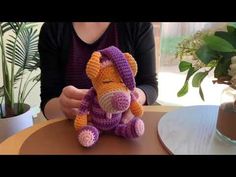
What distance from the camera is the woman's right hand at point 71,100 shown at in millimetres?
599

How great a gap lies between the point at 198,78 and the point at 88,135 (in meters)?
0.26

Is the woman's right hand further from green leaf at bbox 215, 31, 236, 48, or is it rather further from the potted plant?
the potted plant

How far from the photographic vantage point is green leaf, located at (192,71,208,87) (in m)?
0.58

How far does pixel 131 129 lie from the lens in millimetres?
537

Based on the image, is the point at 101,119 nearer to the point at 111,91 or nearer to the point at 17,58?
the point at 111,91


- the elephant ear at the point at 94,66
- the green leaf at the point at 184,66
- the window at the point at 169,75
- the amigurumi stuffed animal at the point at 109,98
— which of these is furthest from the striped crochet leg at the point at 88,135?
the window at the point at 169,75

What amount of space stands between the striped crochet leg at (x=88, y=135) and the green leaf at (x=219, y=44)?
270 mm

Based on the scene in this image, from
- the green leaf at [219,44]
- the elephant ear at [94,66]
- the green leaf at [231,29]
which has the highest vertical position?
the green leaf at [231,29]

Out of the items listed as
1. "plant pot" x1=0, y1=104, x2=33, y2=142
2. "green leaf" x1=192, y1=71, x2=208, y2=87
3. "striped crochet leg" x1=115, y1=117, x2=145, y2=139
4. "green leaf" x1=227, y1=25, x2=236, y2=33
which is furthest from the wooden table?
"plant pot" x1=0, y1=104, x2=33, y2=142

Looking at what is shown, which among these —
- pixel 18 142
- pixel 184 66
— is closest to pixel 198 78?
pixel 184 66

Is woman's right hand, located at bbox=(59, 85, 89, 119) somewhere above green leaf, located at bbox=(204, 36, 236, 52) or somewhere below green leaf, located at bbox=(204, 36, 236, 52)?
below

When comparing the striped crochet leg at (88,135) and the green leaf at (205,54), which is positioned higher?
the green leaf at (205,54)

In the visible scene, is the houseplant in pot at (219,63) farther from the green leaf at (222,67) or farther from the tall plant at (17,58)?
the tall plant at (17,58)
